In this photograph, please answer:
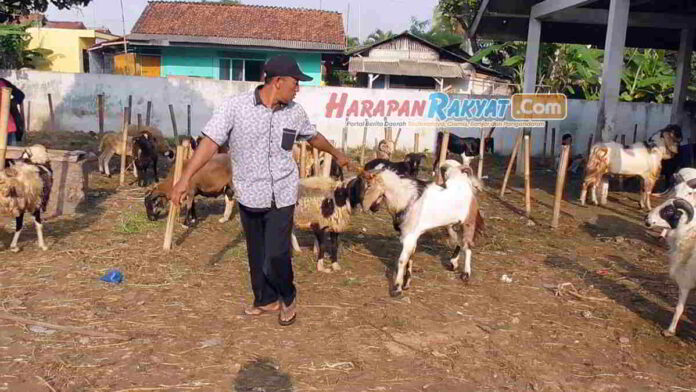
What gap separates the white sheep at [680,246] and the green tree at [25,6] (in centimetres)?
1250

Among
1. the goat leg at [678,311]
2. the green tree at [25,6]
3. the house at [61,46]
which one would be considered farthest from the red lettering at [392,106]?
the house at [61,46]

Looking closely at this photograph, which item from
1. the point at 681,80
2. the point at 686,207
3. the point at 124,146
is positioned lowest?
the point at 124,146

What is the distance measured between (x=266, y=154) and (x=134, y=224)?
4.62 metres

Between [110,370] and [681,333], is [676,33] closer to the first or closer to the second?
[681,333]

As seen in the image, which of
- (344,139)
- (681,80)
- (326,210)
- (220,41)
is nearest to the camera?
(326,210)

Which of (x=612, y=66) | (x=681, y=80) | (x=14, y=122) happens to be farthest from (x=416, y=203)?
(x=681, y=80)

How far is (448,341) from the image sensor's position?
527 centimetres

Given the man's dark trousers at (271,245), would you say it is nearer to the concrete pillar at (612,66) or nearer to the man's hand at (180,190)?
the man's hand at (180,190)

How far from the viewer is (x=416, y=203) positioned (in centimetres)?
631

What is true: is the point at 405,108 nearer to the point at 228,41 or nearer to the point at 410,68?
the point at 410,68

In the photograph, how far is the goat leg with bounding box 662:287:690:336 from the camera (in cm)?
550

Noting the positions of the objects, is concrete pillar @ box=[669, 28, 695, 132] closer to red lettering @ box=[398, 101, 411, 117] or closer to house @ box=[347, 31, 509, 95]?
red lettering @ box=[398, 101, 411, 117]

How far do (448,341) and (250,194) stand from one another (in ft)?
6.74

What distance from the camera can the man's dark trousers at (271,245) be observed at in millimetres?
4914
